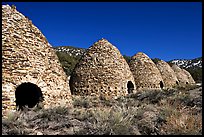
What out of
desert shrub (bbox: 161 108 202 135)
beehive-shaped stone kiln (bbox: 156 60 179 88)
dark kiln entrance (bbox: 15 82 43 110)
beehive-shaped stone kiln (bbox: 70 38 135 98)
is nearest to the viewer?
desert shrub (bbox: 161 108 202 135)

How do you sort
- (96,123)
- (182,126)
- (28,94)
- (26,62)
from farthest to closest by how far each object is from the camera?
(28,94)
(26,62)
(96,123)
(182,126)

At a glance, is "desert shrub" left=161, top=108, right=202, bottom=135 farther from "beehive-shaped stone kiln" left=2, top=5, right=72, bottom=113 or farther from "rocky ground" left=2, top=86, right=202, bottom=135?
"beehive-shaped stone kiln" left=2, top=5, right=72, bottom=113

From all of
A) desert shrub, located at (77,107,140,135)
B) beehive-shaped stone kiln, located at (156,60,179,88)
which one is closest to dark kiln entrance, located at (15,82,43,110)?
desert shrub, located at (77,107,140,135)

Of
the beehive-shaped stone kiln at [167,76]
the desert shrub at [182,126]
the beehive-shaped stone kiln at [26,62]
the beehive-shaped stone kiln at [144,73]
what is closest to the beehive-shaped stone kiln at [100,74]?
the beehive-shaped stone kiln at [144,73]

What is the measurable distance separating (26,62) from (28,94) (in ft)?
5.86

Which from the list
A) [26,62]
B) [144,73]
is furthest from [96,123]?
[144,73]

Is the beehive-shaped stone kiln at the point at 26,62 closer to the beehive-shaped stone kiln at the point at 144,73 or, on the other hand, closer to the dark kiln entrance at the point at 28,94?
the dark kiln entrance at the point at 28,94

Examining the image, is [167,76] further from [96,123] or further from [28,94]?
[96,123]

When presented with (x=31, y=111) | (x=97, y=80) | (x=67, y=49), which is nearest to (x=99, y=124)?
(x=31, y=111)

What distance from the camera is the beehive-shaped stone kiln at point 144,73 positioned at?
18.3 m

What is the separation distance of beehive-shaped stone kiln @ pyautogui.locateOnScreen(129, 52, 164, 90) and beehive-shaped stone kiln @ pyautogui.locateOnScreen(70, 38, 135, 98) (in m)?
3.55

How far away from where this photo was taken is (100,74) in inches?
543

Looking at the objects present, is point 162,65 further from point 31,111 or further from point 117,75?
point 31,111

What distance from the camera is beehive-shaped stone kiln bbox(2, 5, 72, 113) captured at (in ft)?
28.2
